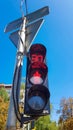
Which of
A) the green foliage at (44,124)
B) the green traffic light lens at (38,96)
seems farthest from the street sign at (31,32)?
the green foliage at (44,124)

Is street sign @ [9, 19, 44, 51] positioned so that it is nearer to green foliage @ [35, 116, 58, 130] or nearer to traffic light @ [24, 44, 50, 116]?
traffic light @ [24, 44, 50, 116]

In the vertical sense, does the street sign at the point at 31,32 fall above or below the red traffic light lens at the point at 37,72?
above

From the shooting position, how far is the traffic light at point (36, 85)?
9.63 ft

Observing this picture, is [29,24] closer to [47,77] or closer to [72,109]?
[47,77]

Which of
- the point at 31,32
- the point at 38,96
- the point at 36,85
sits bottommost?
the point at 38,96

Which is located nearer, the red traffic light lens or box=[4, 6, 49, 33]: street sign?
the red traffic light lens

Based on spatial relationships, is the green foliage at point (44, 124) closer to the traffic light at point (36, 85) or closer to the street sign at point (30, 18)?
the street sign at point (30, 18)

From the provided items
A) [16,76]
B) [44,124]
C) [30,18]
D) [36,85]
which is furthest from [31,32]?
[44,124]

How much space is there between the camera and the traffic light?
2936 millimetres

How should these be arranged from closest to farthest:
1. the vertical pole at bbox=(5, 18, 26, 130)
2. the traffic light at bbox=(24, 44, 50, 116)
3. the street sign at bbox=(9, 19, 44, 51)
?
the traffic light at bbox=(24, 44, 50, 116)
the vertical pole at bbox=(5, 18, 26, 130)
the street sign at bbox=(9, 19, 44, 51)

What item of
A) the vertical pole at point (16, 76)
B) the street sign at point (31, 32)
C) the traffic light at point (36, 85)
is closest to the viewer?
the traffic light at point (36, 85)

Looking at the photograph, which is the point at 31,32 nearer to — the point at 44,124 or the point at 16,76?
the point at 16,76

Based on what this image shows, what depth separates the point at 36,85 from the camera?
309 cm

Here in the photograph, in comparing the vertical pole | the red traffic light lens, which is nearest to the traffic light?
the red traffic light lens
